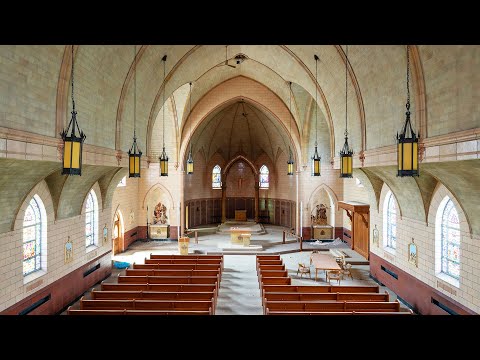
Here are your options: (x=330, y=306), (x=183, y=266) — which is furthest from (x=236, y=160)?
(x=330, y=306)

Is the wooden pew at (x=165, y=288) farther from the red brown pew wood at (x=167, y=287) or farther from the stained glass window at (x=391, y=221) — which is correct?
the stained glass window at (x=391, y=221)

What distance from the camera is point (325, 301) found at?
9.95 m

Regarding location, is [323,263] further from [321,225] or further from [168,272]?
[321,225]

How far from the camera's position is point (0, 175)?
7352 millimetres

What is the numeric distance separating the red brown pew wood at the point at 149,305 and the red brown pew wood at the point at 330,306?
1.95 m

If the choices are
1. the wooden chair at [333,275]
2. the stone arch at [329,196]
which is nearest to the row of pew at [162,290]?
the wooden chair at [333,275]

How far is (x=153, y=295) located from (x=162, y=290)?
97cm

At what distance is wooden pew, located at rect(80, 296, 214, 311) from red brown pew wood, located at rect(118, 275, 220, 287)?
2.22 meters

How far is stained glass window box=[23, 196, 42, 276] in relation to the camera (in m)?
10.0

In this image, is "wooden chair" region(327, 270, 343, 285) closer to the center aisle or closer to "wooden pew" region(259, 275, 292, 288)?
"wooden pew" region(259, 275, 292, 288)

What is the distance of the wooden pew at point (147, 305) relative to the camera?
31.3 feet

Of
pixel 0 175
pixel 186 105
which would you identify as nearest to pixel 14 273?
pixel 0 175
